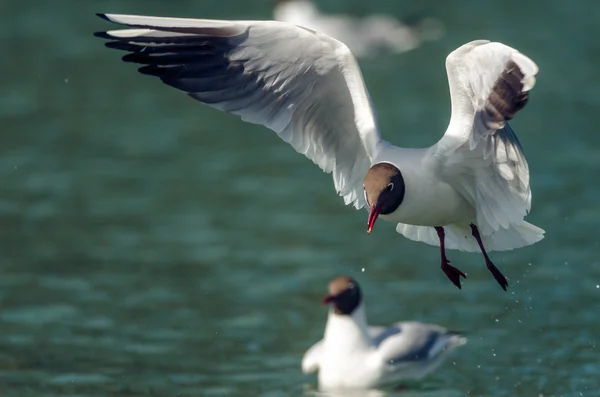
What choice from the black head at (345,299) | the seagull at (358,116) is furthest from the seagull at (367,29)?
the seagull at (358,116)

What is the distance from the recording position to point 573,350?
10219 mm

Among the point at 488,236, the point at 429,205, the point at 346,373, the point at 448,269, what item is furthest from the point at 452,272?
the point at 346,373

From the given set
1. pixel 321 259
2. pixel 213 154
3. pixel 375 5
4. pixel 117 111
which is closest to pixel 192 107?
pixel 117 111

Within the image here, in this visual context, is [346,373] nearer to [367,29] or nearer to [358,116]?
[358,116]

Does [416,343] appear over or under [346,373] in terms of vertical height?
over

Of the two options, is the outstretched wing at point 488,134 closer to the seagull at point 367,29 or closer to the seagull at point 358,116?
the seagull at point 358,116

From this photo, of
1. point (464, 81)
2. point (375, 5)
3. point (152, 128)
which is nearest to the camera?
point (464, 81)

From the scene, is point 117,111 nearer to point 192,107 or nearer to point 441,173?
point 192,107

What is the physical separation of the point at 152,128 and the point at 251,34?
35.8 ft

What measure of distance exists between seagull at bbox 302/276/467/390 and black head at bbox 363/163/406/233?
3.02 metres

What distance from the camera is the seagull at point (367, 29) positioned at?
2025cm

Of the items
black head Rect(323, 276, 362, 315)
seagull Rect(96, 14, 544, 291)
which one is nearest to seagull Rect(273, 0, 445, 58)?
black head Rect(323, 276, 362, 315)

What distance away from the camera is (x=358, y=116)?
7578 mm

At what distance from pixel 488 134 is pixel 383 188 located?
0.65 m
